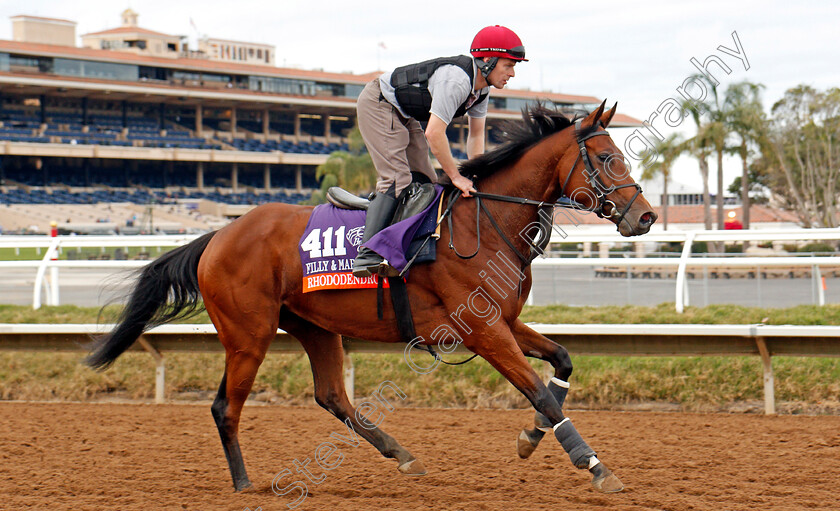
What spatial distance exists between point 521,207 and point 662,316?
343 cm

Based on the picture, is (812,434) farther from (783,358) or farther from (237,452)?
(237,452)

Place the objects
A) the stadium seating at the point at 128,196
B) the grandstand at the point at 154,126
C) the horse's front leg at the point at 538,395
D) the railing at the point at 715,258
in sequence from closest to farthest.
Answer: the horse's front leg at the point at 538,395
the railing at the point at 715,258
the stadium seating at the point at 128,196
the grandstand at the point at 154,126

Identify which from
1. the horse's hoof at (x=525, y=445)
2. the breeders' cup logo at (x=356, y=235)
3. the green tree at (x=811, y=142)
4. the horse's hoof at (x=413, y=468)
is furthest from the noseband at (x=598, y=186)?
the green tree at (x=811, y=142)

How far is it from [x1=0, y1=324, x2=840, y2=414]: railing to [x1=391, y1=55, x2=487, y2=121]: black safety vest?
2584 mm

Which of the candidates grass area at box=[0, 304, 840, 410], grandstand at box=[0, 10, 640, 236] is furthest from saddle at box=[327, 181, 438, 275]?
grandstand at box=[0, 10, 640, 236]

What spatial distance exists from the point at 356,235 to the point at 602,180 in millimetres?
1398

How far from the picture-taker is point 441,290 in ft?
14.5

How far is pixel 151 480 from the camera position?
488 centimetres

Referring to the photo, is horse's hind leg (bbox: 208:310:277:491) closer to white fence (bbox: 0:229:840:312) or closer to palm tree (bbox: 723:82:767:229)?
white fence (bbox: 0:229:840:312)

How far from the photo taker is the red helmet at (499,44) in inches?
172

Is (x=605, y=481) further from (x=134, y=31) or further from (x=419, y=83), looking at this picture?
(x=134, y=31)

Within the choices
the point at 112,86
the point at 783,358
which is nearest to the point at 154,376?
the point at 783,358

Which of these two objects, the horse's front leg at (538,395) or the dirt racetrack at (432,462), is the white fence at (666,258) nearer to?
the dirt racetrack at (432,462)

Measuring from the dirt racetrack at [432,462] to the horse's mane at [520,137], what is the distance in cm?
176
